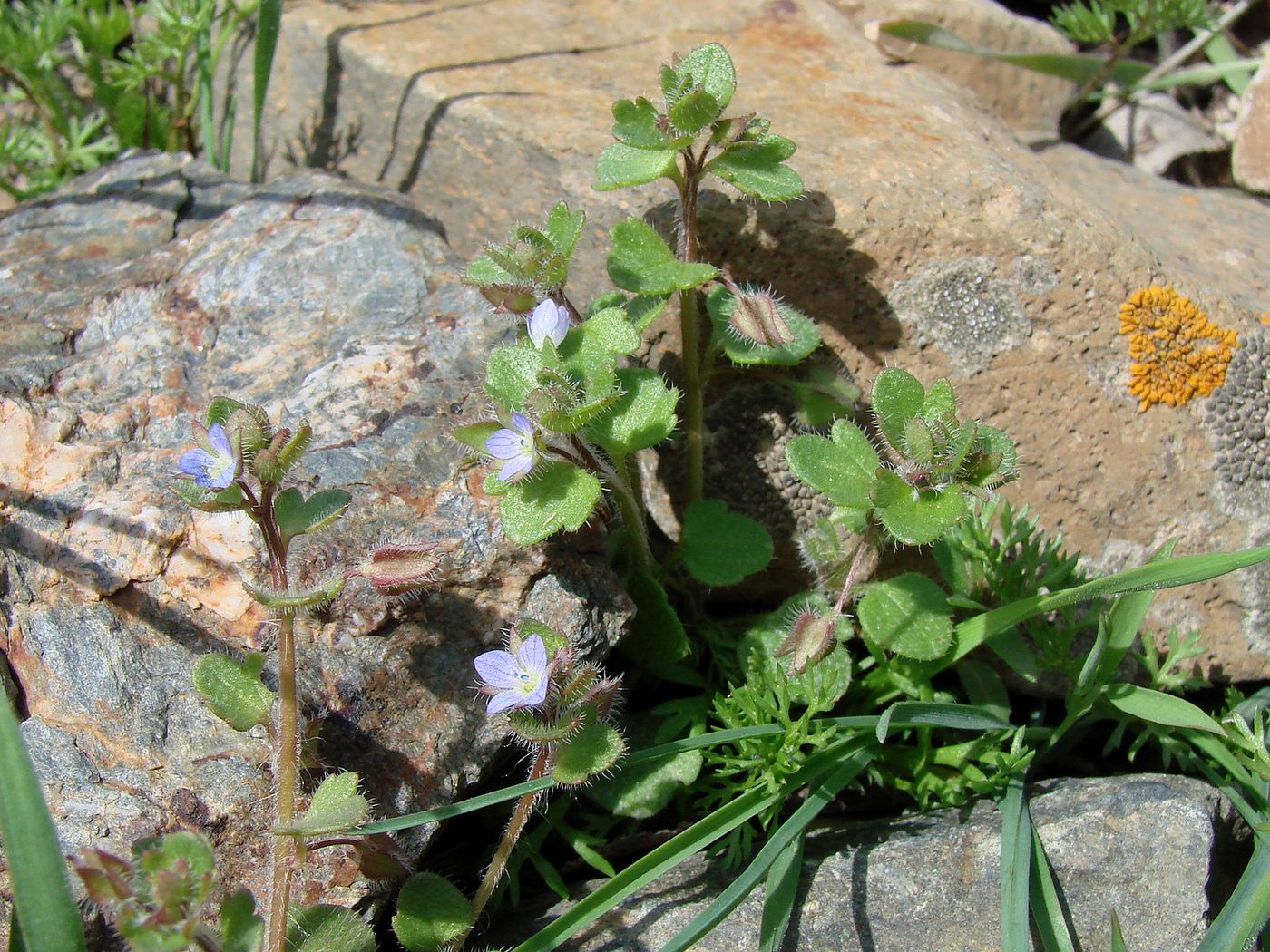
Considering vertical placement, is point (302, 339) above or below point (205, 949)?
above

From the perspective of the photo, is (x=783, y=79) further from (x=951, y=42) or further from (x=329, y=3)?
(x=329, y=3)

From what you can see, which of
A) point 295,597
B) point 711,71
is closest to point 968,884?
point 295,597

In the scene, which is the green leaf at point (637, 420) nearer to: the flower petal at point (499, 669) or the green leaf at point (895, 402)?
the green leaf at point (895, 402)

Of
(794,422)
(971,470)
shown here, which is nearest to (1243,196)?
(794,422)

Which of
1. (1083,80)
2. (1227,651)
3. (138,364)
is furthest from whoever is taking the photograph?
(1083,80)

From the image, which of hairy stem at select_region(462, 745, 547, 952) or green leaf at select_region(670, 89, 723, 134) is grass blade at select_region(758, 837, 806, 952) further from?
green leaf at select_region(670, 89, 723, 134)

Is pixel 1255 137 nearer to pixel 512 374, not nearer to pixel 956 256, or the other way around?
pixel 956 256
